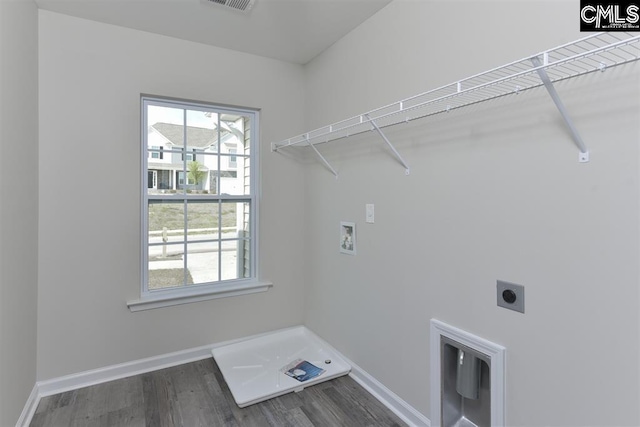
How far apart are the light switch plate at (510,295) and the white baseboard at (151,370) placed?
33.7 inches

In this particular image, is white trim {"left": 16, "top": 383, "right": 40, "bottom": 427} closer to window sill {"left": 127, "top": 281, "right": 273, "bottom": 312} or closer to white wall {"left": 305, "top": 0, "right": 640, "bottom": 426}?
window sill {"left": 127, "top": 281, "right": 273, "bottom": 312}

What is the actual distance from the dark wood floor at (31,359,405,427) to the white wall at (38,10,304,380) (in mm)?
247

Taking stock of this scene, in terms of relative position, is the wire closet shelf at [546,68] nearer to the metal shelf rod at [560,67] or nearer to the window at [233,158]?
the metal shelf rod at [560,67]

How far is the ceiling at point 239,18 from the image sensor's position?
213cm

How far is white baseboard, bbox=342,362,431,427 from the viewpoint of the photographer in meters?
1.91

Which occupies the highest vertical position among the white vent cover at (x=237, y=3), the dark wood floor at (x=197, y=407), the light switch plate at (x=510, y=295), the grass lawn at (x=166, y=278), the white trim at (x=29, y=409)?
the white vent cover at (x=237, y=3)

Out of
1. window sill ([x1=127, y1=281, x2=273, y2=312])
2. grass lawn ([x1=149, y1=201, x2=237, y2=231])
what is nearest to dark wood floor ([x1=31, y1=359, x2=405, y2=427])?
window sill ([x1=127, y1=281, x2=273, y2=312])

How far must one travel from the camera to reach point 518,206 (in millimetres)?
1420

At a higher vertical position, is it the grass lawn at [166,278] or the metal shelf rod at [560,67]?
the metal shelf rod at [560,67]

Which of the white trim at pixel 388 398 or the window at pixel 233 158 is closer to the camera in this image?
the white trim at pixel 388 398

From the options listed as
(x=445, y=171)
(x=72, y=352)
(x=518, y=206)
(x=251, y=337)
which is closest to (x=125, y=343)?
(x=72, y=352)

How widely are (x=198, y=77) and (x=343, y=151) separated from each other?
1.30 m

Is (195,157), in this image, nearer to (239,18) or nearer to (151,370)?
(239,18)

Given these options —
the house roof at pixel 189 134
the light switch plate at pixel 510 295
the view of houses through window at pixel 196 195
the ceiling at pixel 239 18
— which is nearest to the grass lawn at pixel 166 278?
the view of houses through window at pixel 196 195
